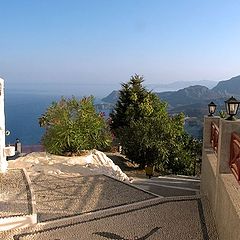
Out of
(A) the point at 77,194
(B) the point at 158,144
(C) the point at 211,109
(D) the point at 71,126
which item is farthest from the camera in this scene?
(B) the point at 158,144

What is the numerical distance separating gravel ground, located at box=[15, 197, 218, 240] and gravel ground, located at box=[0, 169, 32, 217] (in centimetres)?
90

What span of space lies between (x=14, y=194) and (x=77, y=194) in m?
1.45

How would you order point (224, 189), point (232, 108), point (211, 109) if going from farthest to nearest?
point (211, 109)
point (232, 108)
point (224, 189)

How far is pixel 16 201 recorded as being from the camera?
24.5ft

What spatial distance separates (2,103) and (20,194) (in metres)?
3.38

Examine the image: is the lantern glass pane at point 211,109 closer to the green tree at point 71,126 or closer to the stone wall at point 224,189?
the stone wall at point 224,189

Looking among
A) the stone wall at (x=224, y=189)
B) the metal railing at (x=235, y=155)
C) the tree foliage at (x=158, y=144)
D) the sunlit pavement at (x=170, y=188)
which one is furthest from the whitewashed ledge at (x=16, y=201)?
the tree foliage at (x=158, y=144)

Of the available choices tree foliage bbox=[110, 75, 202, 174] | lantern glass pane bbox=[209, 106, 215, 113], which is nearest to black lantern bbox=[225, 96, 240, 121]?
lantern glass pane bbox=[209, 106, 215, 113]

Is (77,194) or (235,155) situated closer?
(235,155)

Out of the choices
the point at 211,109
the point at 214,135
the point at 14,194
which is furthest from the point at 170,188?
the point at 14,194

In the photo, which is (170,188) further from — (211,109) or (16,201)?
(16,201)

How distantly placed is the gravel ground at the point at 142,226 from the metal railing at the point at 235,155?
48.3 inches

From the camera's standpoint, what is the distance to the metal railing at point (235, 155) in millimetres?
5577

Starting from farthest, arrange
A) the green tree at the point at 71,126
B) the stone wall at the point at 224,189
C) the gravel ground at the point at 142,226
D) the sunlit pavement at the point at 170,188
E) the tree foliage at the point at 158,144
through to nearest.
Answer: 1. the tree foliage at the point at 158,144
2. the green tree at the point at 71,126
3. the sunlit pavement at the point at 170,188
4. the gravel ground at the point at 142,226
5. the stone wall at the point at 224,189
